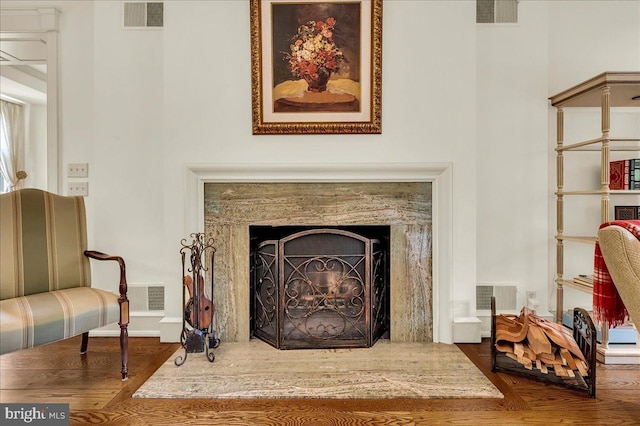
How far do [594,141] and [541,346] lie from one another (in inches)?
51.0

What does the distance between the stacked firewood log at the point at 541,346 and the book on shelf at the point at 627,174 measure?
120cm

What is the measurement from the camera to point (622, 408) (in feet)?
6.14

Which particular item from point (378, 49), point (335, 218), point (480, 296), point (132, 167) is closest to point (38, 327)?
point (132, 167)

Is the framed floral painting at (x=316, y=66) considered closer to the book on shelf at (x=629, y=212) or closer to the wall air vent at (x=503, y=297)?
the wall air vent at (x=503, y=297)

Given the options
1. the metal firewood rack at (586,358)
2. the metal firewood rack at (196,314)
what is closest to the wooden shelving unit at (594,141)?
the metal firewood rack at (586,358)

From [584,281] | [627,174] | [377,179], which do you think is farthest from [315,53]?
[584,281]

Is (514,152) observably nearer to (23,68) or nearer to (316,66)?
(316,66)

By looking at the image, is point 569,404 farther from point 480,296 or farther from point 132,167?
point 132,167

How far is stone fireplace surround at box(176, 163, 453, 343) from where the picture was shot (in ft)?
8.84

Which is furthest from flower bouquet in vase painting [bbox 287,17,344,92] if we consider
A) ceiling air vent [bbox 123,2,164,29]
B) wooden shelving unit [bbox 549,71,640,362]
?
wooden shelving unit [bbox 549,71,640,362]

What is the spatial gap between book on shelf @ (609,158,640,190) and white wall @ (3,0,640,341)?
0.42 metres

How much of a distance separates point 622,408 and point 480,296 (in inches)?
45.2

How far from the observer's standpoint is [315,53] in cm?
268

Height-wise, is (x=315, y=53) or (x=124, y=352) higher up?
(x=315, y=53)
